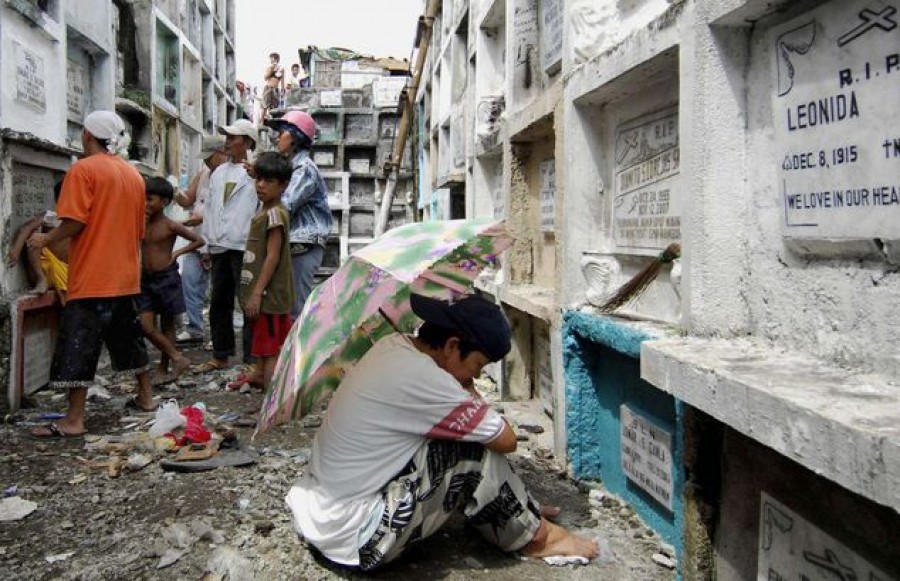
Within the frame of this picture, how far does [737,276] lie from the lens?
2.24 m

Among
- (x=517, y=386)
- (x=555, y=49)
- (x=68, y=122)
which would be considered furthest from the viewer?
(x=68, y=122)

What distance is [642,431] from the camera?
3006 millimetres

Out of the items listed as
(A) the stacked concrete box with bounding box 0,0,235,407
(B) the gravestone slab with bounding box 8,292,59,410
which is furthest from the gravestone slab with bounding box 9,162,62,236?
(B) the gravestone slab with bounding box 8,292,59,410

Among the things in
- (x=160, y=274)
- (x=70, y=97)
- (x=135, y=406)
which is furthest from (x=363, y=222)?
(x=135, y=406)

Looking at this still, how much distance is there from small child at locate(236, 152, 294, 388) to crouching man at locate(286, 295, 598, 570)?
2106mm

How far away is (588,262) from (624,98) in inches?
29.6

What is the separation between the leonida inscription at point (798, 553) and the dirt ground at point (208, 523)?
2.30 ft

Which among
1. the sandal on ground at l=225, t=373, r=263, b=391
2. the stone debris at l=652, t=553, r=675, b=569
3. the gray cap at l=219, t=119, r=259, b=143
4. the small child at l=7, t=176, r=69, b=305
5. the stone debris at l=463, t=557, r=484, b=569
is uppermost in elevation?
the gray cap at l=219, t=119, r=259, b=143

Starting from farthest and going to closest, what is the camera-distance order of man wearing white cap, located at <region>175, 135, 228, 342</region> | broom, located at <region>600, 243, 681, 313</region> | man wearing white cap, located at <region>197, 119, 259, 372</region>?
1. man wearing white cap, located at <region>175, 135, 228, 342</region>
2. man wearing white cap, located at <region>197, 119, 259, 372</region>
3. broom, located at <region>600, 243, 681, 313</region>

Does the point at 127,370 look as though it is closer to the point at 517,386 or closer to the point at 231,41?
the point at 517,386

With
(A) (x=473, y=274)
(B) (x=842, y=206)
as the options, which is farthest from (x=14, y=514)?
(B) (x=842, y=206)

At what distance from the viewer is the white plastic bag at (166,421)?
402 cm

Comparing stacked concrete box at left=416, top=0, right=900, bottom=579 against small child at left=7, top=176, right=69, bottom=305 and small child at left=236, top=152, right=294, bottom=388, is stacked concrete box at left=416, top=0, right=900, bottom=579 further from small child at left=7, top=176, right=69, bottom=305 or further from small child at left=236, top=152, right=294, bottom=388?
small child at left=7, top=176, right=69, bottom=305

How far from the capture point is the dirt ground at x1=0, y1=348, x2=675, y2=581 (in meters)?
2.61
